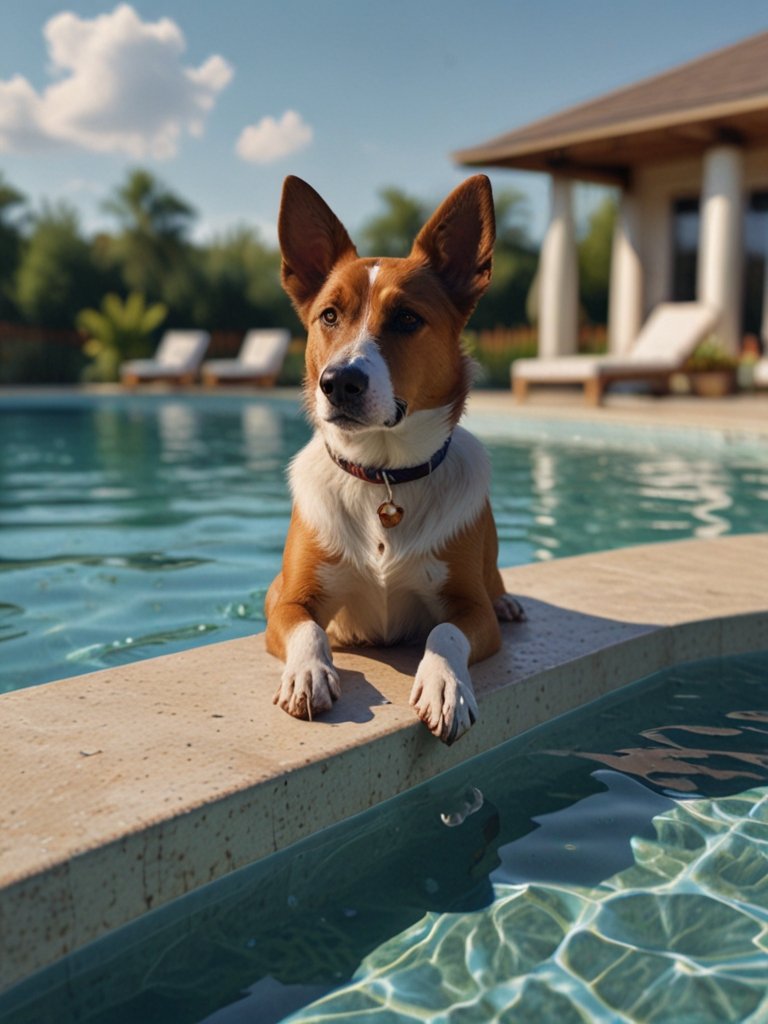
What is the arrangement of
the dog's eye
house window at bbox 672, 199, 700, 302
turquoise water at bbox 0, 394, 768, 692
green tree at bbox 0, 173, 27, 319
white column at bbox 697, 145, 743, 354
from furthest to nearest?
green tree at bbox 0, 173, 27, 319 < house window at bbox 672, 199, 700, 302 < white column at bbox 697, 145, 743, 354 < turquoise water at bbox 0, 394, 768, 692 < the dog's eye

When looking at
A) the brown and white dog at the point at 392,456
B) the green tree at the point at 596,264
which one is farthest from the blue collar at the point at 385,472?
the green tree at the point at 596,264

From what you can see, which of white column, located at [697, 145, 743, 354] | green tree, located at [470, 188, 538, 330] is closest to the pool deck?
white column, located at [697, 145, 743, 354]

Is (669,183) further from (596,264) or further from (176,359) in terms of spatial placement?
(176,359)

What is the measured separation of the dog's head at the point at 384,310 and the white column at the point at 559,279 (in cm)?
1592

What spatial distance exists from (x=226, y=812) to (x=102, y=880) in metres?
0.30

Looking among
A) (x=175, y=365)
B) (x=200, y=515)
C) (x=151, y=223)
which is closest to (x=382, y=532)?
(x=200, y=515)

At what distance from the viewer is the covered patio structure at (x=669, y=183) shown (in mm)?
15516

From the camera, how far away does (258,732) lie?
2422mm

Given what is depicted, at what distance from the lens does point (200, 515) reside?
7371 mm

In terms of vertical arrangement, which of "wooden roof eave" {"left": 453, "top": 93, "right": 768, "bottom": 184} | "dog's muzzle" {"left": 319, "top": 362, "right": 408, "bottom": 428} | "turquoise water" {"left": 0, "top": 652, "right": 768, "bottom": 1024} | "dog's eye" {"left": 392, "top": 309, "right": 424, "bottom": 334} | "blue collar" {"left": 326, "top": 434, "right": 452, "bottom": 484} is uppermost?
"wooden roof eave" {"left": 453, "top": 93, "right": 768, "bottom": 184}

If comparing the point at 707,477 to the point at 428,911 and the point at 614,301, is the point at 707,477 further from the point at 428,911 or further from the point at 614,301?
the point at 614,301

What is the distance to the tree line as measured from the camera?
28797 mm

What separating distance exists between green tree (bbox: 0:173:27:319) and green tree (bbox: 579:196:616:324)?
16.8 m

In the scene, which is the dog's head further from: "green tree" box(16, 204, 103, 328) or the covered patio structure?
"green tree" box(16, 204, 103, 328)
